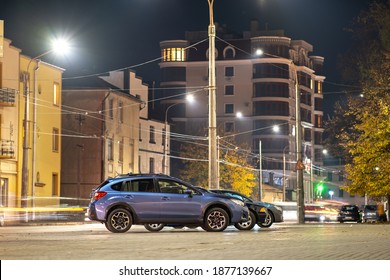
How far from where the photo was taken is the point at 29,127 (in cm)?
6334

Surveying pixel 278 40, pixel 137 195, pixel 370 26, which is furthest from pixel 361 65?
pixel 278 40

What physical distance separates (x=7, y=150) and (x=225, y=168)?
1794 inches

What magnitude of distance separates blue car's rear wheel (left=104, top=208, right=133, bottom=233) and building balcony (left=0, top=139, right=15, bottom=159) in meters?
34.4

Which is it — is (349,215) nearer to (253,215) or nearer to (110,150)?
(110,150)

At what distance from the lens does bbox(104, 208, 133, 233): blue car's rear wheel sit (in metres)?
27.5

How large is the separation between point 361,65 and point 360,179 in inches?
857

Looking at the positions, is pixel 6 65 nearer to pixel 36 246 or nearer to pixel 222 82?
pixel 36 246

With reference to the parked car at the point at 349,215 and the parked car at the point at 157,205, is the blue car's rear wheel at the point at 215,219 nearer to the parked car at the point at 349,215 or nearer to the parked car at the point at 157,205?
the parked car at the point at 157,205

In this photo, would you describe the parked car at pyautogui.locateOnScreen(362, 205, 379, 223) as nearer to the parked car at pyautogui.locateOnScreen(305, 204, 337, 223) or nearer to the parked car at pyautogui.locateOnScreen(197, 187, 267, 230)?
the parked car at pyautogui.locateOnScreen(305, 204, 337, 223)

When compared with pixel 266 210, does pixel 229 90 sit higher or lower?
higher

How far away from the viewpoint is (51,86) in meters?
69.7

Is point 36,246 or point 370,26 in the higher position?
point 370,26

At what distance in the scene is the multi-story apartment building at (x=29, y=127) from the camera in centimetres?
6094

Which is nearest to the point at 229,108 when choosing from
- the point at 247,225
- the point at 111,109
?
the point at 111,109
